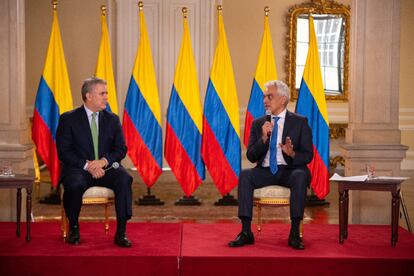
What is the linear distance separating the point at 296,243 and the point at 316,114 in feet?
8.39

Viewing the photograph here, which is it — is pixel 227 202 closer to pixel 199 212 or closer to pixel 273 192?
pixel 199 212

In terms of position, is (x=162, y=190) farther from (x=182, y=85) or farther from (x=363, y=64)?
(x=363, y=64)

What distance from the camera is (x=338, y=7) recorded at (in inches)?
407

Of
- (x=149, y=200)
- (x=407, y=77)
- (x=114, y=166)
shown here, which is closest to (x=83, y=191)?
(x=114, y=166)

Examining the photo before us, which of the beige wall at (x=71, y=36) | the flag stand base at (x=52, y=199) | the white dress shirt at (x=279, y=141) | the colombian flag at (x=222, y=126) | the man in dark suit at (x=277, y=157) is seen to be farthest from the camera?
the beige wall at (x=71, y=36)

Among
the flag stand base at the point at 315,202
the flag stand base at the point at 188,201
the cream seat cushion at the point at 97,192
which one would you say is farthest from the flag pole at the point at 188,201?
the cream seat cushion at the point at 97,192

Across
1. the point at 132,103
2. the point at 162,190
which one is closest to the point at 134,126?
the point at 132,103

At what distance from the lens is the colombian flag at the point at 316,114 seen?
7184mm

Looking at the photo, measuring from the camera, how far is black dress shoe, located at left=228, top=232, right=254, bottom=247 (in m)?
5.02

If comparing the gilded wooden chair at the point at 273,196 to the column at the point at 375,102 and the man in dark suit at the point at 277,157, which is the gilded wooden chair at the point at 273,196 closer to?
the man in dark suit at the point at 277,157

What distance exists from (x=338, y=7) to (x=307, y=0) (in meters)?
0.47

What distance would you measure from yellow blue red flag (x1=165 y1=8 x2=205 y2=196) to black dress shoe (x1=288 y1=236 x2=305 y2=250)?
107 inches

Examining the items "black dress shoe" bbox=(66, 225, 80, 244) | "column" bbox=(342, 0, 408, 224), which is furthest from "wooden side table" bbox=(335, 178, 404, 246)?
"black dress shoe" bbox=(66, 225, 80, 244)

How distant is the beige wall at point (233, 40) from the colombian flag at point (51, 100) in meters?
2.41
